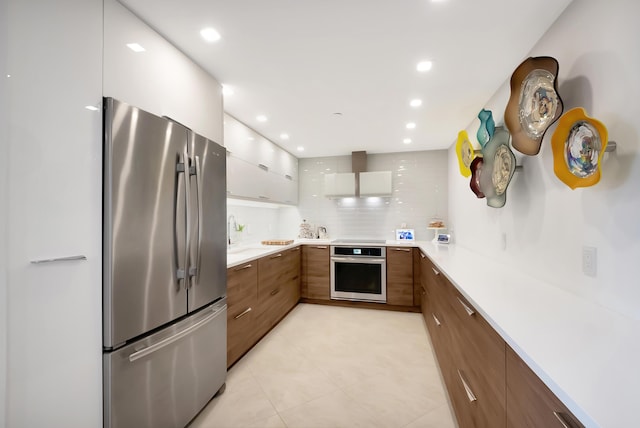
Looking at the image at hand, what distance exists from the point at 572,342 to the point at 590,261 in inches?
24.8

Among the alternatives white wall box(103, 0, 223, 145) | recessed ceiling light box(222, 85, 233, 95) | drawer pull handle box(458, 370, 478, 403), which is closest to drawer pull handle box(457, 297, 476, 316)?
drawer pull handle box(458, 370, 478, 403)

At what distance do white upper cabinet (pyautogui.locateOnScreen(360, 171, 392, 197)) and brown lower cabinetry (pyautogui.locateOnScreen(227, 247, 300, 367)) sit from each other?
153 centimetres

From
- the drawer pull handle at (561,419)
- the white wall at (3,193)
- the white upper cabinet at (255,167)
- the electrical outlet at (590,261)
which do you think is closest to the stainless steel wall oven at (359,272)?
the white upper cabinet at (255,167)

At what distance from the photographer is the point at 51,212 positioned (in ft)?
3.48

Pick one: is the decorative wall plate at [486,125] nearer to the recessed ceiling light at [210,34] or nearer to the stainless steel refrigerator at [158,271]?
the recessed ceiling light at [210,34]

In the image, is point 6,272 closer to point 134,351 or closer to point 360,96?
point 134,351

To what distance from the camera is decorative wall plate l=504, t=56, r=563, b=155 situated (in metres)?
1.32

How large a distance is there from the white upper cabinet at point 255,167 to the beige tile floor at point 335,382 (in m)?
1.63

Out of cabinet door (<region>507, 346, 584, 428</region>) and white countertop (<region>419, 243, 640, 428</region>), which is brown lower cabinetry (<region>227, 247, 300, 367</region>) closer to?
white countertop (<region>419, 243, 640, 428</region>)

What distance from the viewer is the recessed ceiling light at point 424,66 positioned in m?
1.94

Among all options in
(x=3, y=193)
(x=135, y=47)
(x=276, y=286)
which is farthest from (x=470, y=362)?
(x=135, y=47)

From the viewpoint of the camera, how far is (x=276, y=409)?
6.01 ft

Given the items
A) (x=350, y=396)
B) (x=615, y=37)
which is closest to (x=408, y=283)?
(x=350, y=396)

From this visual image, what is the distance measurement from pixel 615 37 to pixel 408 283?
10.2 feet
